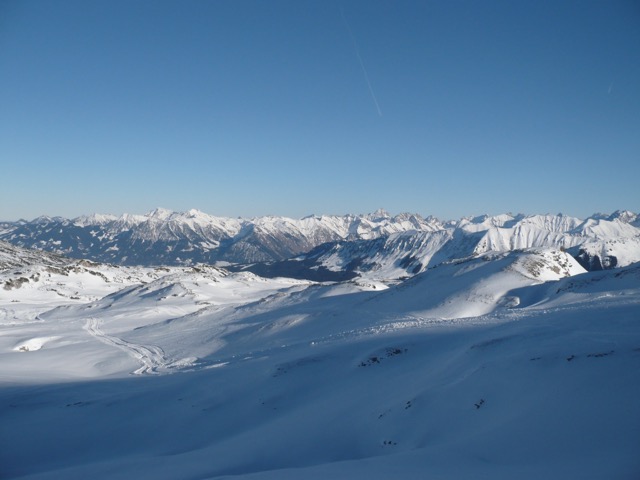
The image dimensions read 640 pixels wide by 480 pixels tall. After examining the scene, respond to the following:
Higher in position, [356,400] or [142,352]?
[356,400]

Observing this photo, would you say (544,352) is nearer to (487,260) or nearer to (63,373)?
(63,373)

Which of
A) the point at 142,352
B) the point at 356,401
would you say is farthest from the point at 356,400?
the point at 142,352

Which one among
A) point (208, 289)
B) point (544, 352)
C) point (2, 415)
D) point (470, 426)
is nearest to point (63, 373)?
point (2, 415)

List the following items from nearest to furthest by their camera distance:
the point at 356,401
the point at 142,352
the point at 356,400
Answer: the point at 356,401, the point at 356,400, the point at 142,352

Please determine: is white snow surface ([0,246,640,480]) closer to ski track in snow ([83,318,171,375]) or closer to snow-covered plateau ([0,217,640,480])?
snow-covered plateau ([0,217,640,480])

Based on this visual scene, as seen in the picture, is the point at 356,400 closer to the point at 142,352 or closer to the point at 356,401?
the point at 356,401

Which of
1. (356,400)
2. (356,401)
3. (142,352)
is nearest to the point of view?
(356,401)

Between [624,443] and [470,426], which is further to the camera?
[470,426]
